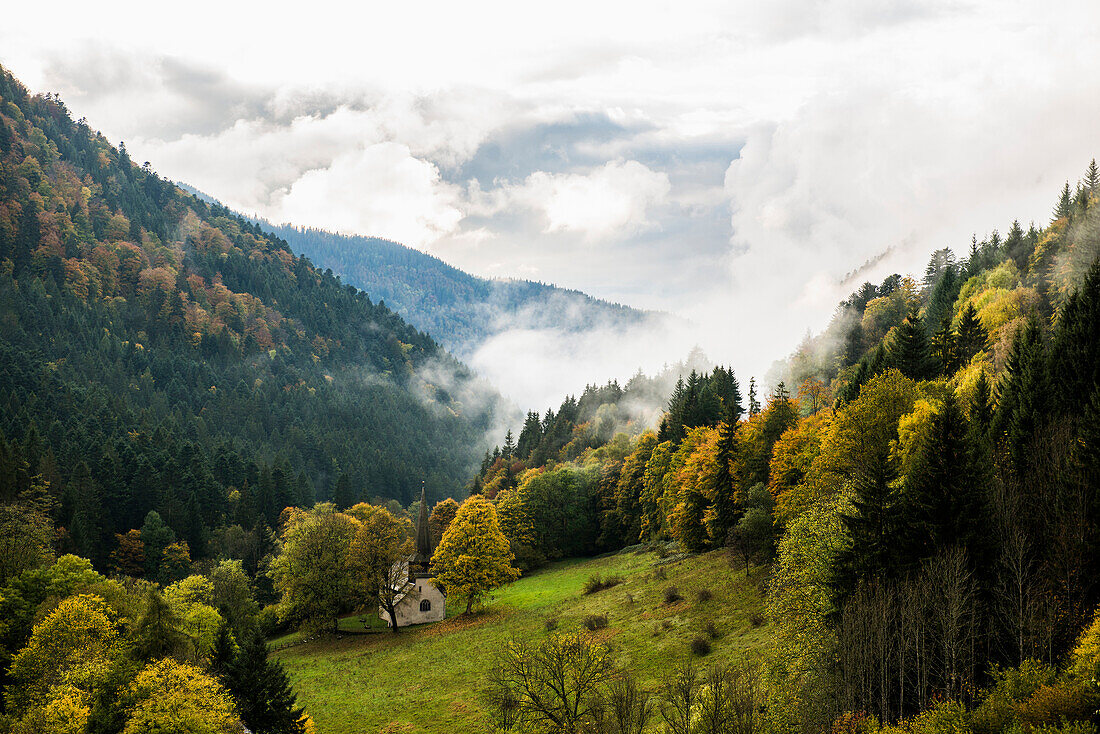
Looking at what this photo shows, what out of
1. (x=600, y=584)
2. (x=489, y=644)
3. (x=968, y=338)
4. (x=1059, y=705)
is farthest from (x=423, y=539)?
(x=1059, y=705)

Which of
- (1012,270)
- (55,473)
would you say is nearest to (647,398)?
(1012,270)

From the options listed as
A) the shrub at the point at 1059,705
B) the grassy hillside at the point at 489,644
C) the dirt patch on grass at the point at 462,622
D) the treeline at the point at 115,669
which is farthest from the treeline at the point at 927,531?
the treeline at the point at 115,669

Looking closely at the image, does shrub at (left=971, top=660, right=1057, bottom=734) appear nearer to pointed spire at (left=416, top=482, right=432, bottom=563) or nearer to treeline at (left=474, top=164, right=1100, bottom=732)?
treeline at (left=474, top=164, right=1100, bottom=732)

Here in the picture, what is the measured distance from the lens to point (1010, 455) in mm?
34531

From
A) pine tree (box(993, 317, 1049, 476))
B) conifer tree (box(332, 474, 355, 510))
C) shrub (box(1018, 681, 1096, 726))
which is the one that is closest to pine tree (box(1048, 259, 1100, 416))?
pine tree (box(993, 317, 1049, 476))

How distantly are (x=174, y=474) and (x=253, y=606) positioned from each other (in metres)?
42.0

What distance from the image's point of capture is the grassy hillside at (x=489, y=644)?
4103 centimetres

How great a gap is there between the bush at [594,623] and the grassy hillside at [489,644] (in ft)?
2.35

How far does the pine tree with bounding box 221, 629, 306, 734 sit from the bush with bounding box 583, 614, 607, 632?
21005mm

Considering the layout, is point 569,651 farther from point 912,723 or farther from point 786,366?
point 786,366

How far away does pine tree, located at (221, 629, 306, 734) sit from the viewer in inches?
1460

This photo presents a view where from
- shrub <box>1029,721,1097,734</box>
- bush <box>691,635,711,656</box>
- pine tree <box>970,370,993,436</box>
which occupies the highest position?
pine tree <box>970,370,993,436</box>

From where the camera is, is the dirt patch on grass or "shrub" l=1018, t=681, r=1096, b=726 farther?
the dirt patch on grass

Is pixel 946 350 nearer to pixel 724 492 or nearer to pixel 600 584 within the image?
pixel 724 492
